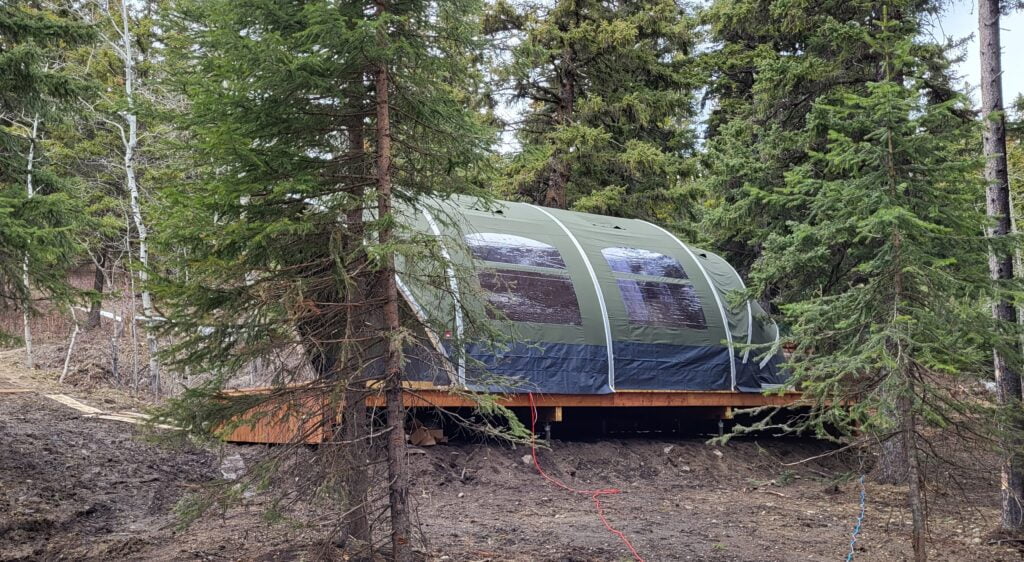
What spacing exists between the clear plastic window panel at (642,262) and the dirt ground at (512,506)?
93.7 inches

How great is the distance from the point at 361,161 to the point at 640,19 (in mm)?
11018

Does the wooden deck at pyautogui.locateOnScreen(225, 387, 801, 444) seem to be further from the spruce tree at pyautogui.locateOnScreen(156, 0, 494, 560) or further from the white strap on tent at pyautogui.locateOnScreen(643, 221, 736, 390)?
the spruce tree at pyautogui.locateOnScreen(156, 0, 494, 560)

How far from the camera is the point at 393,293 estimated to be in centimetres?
438

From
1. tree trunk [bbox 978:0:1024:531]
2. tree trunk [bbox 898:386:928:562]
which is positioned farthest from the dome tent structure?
tree trunk [bbox 898:386:928:562]

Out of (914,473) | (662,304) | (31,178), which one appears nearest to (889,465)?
(662,304)

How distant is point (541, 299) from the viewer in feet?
30.7

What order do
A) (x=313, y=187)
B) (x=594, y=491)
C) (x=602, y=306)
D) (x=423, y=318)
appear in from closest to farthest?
1. (x=313, y=187)
2. (x=423, y=318)
3. (x=594, y=491)
4. (x=602, y=306)

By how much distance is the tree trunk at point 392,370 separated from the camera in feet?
13.8

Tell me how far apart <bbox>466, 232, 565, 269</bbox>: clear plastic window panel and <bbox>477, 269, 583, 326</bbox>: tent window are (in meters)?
0.18

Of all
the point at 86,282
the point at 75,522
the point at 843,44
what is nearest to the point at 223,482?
the point at 75,522

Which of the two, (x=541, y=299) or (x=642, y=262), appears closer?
(x=541, y=299)

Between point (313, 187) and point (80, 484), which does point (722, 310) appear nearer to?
point (313, 187)

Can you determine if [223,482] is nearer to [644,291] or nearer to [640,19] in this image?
[644,291]

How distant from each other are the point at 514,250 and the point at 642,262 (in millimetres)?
2126
